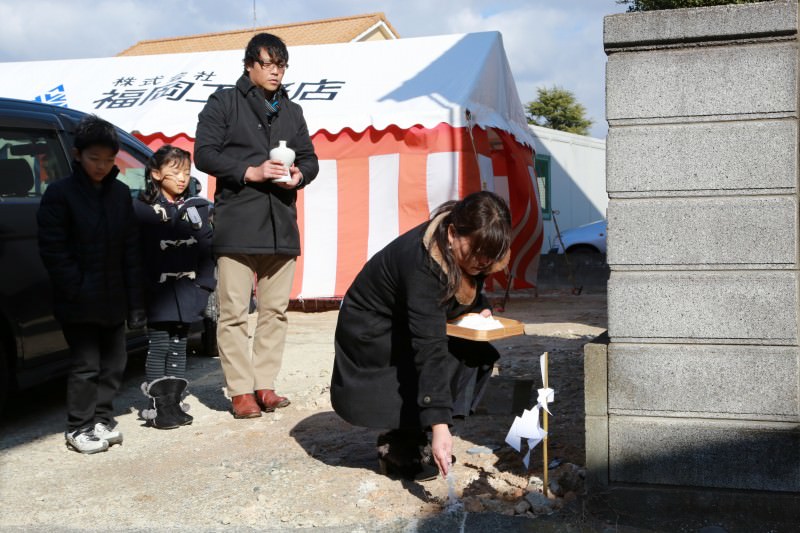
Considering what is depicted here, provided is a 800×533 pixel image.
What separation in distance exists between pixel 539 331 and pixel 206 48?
772 inches

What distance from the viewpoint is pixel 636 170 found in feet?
10.2

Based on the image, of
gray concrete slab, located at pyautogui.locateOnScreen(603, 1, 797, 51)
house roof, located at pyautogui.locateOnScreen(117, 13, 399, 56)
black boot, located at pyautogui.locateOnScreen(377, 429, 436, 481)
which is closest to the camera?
gray concrete slab, located at pyautogui.locateOnScreen(603, 1, 797, 51)

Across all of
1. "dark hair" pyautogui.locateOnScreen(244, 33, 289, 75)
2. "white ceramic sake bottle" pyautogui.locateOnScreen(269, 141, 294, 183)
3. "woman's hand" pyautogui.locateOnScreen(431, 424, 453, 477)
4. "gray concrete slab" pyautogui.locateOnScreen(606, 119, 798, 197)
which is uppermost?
"dark hair" pyautogui.locateOnScreen(244, 33, 289, 75)

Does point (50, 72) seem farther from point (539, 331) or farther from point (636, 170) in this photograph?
point (636, 170)

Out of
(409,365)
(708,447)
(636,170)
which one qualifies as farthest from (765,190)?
(409,365)

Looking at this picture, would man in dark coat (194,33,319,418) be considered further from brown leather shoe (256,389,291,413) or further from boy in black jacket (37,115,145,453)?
boy in black jacket (37,115,145,453)

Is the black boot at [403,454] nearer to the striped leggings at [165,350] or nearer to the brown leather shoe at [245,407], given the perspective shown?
the brown leather shoe at [245,407]

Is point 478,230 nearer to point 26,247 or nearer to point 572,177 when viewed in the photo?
point 26,247

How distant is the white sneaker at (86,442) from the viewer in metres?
4.24

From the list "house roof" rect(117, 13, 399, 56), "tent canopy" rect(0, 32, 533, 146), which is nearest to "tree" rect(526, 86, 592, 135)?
"house roof" rect(117, 13, 399, 56)

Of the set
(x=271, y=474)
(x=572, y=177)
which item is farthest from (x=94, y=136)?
(x=572, y=177)

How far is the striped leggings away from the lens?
4719 millimetres

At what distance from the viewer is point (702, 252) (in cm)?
303

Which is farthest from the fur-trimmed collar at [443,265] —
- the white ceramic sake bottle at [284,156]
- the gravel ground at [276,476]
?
the white ceramic sake bottle at [284,156]
